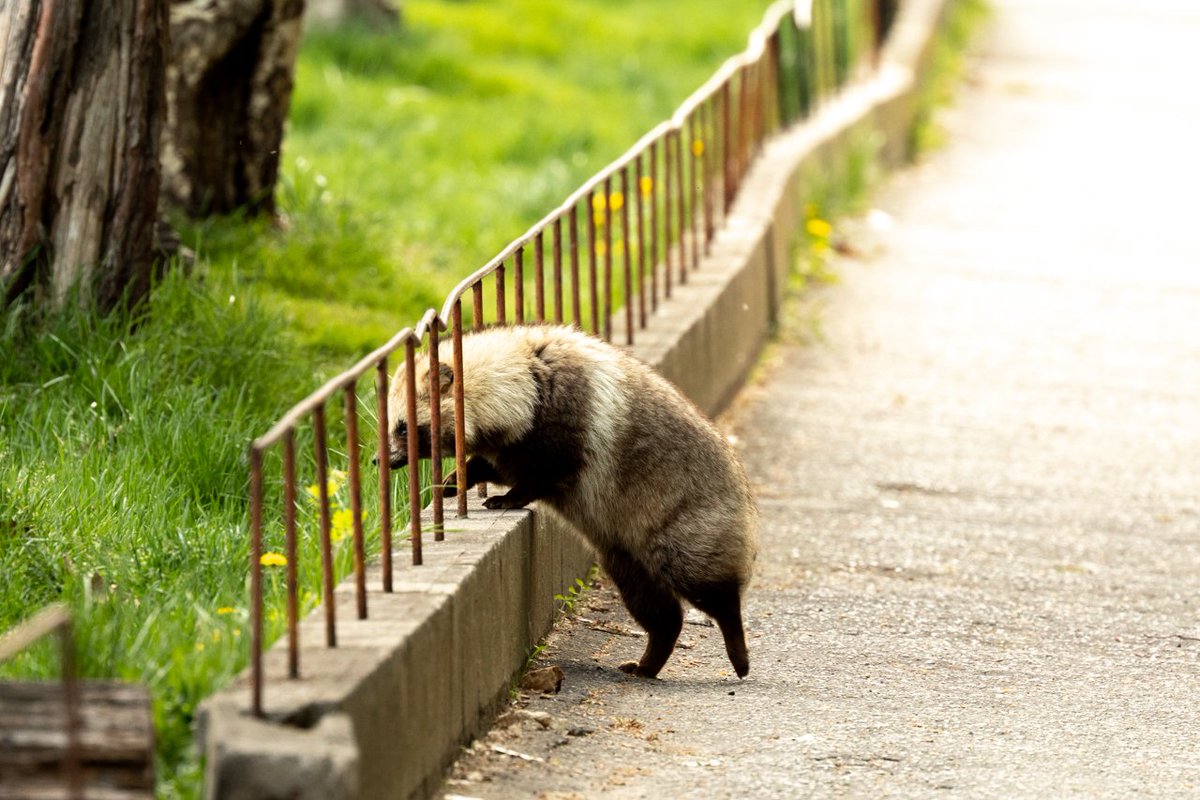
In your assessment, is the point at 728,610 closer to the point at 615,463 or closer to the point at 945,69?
the point at 615,463

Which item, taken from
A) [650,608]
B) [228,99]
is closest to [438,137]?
[228,99]

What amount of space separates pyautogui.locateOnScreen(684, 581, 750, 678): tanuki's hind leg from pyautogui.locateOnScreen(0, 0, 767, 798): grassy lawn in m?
1.12

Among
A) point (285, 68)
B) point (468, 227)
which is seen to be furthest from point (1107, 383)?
point (285, 68)

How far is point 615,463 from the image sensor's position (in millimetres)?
5473

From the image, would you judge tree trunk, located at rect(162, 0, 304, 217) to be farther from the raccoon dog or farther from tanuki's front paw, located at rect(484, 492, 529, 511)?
tanuki's front paw, located at rect(484, 492, 529, 511)

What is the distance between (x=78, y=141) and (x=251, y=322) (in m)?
0.86

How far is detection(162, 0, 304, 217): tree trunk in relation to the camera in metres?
8.39

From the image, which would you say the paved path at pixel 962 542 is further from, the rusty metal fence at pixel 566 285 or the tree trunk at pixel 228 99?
the tree trunk at pixel 228 99

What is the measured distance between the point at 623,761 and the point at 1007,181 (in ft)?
33.9

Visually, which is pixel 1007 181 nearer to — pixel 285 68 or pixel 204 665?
pixel 285 68

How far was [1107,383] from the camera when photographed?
965 cm

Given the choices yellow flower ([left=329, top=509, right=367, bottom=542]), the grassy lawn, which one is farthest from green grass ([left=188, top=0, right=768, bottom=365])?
yellow flower ([left=329, top=509, right=367, bottom=542])

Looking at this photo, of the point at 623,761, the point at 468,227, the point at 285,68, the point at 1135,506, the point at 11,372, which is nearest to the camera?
the point at 623,761

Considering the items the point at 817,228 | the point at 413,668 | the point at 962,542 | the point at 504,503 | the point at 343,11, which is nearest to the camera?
the point at 413,668
